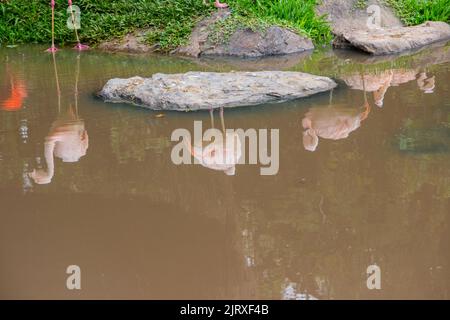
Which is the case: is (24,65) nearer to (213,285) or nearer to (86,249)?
(86,249)

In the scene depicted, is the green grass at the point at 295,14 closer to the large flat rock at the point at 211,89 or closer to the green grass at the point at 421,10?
the green grass at the point at 421,10

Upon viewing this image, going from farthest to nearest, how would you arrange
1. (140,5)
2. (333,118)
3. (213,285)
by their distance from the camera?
(140,5) → (333,118) → (213,285)

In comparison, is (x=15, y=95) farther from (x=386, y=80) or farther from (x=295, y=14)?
(x=295, y=14)

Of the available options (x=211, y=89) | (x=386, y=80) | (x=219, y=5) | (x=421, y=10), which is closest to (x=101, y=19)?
(x=219, y=5)

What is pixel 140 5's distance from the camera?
9438 millimetres

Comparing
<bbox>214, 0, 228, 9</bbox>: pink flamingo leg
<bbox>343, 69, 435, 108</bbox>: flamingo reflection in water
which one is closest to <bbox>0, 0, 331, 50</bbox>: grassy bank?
<bbox>214, 0, 228, 9</bbox>: pink flamingo leg

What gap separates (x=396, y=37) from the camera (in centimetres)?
880

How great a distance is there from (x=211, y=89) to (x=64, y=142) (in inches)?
56.9

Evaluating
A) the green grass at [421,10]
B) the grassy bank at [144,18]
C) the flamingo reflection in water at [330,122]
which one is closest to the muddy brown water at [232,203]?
the flamingo reflection in water at [330,122]

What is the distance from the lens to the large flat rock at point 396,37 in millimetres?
8602

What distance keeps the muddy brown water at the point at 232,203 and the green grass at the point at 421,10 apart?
3170 millimetres

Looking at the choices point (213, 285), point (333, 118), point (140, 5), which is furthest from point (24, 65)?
point (213, 285)
